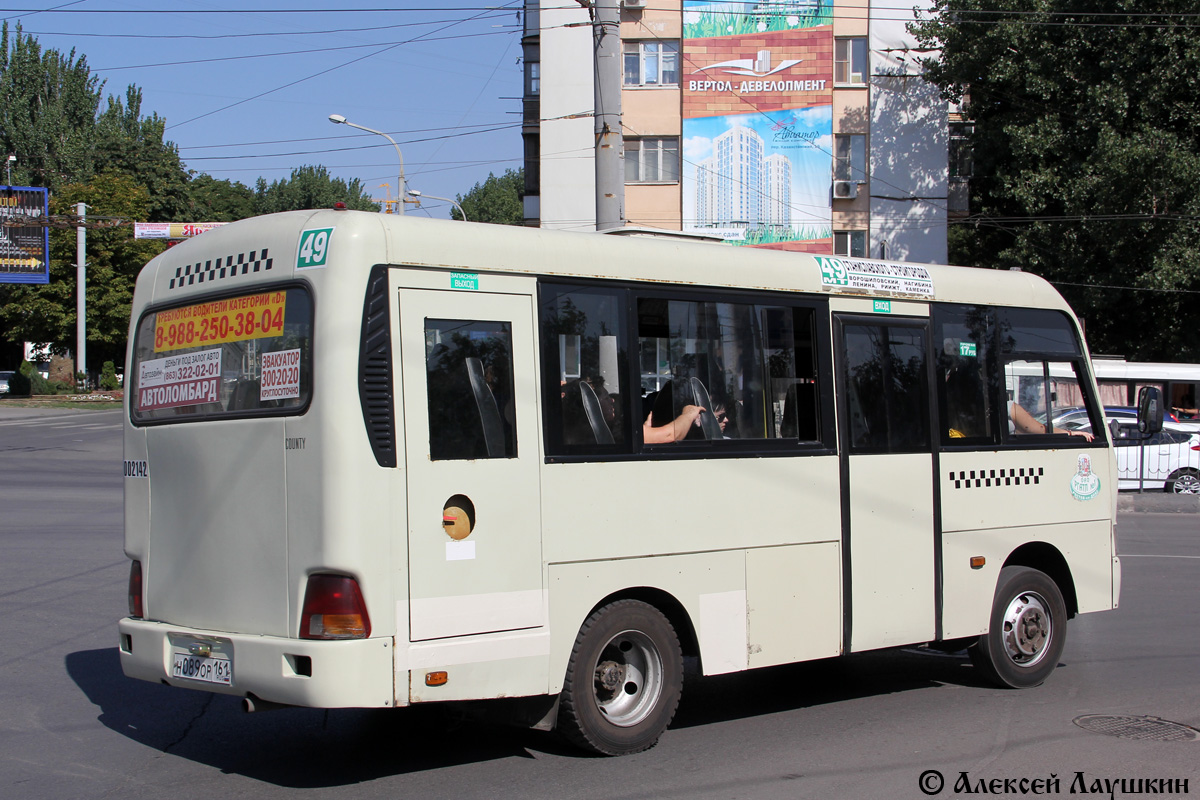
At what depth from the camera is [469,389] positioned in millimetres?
5508

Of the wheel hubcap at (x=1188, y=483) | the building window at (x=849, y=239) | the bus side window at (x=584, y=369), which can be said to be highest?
the building window at (x=849, y=239)

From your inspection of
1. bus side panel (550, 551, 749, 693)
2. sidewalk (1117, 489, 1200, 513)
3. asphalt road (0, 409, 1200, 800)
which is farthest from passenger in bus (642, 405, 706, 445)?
sidewalk (1117, 489, 1200, 513)

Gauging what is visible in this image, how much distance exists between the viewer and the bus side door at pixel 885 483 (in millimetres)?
7039

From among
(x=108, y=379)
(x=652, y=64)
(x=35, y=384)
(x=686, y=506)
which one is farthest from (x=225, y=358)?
(x=35, y=384)

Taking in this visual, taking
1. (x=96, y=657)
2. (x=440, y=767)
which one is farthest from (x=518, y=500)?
(x=96, y=657)

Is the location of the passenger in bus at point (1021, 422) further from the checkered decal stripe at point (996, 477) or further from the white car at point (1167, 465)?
the white car at point (1167, 465)

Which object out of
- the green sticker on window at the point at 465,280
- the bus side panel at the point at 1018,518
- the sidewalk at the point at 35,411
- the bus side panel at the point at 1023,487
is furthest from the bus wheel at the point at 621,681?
the sidewalk at the point at 35,411

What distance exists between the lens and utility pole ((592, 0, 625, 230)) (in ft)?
40.8

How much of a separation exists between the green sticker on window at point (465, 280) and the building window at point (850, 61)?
32.4 m

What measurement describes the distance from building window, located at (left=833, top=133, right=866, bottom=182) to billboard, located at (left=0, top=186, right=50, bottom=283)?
104 ft

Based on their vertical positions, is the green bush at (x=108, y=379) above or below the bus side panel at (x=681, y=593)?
above

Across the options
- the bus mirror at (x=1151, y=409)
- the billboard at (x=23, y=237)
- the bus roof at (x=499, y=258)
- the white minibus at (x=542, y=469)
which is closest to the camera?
the white minibus at (x=542, y=469)

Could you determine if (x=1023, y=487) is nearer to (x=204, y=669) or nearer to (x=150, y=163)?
(x=204, y=669)

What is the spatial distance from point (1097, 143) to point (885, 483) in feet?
86.1
